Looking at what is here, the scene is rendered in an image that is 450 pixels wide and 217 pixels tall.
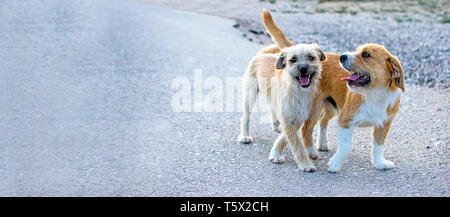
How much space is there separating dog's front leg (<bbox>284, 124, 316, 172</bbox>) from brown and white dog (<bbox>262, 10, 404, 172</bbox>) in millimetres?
215

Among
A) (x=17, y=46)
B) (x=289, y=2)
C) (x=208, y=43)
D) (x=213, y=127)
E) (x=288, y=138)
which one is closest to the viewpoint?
(x=288, y=138)

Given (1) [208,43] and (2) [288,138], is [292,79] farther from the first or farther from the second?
(1) [208,43]

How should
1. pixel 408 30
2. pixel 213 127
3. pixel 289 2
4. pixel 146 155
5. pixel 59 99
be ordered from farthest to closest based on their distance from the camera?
pixel 289 2, pixel 408 30, pixel 59 99, pixel 213 127, pixel 146 155

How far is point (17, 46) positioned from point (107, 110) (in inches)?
163

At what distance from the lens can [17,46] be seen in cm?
1125

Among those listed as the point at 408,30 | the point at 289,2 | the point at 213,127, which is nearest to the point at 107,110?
the point at 213,127

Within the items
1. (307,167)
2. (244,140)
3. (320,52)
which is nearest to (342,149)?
(307,167)

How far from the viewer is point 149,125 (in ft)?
25.2

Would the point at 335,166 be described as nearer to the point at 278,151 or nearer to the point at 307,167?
the point at 307,167

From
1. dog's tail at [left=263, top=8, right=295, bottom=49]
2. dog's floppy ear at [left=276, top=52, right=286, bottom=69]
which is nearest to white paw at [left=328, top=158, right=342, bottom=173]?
dog's floppy ear at [left=276, top=52, right=286, bottom=69]

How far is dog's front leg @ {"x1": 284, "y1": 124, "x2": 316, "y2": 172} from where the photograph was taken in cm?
604

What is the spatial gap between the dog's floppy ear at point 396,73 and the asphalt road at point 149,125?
3.31ft

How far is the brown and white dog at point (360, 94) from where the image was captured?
5613 mm

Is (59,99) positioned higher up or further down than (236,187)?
higher up
